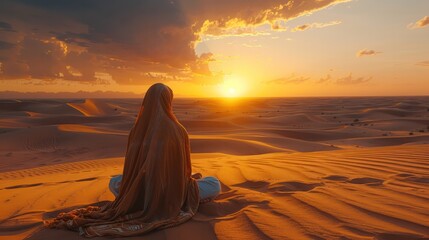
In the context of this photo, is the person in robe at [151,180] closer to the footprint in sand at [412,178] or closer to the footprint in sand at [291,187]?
the footprint in sand at [291,187]

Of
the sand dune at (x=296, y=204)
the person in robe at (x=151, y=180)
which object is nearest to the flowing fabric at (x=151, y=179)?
the person in robe at (x=151, y=180)

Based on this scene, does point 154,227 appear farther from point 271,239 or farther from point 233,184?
point 233,184

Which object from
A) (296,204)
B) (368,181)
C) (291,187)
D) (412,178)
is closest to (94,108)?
(291,187)

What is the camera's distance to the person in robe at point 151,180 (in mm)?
3625

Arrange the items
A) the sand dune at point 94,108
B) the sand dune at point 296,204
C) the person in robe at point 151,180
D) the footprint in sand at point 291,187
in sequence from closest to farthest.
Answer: the sand dune at point 296,204 < the person in robe at point 151,180 < the footprint in sand at point 291,187 < the sand dune at point 94,108

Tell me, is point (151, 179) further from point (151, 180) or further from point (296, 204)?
point (296, 204)

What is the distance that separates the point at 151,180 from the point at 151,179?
0.01 m

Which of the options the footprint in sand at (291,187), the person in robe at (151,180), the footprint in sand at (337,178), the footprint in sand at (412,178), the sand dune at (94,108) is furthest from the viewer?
the sand dune at (94,108)

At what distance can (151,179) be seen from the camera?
368 centimetres

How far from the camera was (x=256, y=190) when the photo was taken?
16.9 feet

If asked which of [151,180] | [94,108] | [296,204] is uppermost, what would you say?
[94,108]

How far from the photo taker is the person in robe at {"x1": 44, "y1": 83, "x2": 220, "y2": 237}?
362 centimetres

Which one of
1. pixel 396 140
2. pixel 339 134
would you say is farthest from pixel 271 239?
pixel 339 134

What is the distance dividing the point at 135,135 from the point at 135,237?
1.10m
